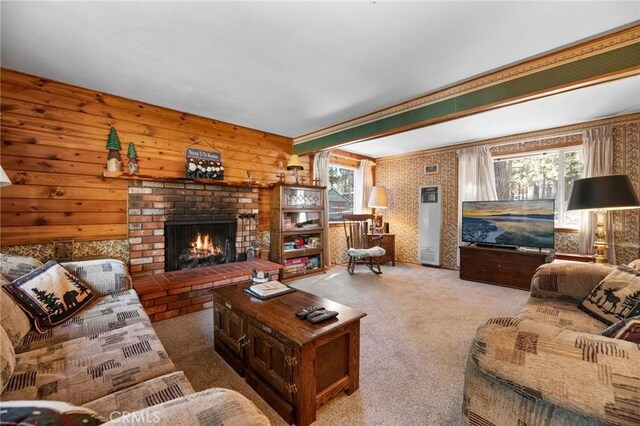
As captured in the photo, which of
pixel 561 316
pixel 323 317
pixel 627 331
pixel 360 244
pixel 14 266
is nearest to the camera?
pixel 627 331

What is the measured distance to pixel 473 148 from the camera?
461 centimetres

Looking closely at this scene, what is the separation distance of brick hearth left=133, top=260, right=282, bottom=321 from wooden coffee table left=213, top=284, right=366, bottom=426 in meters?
1.06

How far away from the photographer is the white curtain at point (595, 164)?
3490 mm

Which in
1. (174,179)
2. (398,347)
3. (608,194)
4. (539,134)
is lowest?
(398,347)

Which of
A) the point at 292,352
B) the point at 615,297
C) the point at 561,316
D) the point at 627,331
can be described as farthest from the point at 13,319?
the point at 615,297

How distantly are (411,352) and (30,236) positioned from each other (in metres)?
3.60

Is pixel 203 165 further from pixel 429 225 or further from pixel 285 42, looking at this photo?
pixel 429 225

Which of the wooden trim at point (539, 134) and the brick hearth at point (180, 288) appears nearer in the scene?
the brick hearth at point (180, 288)

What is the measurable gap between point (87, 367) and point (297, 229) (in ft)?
10.7

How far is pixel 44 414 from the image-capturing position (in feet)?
1.53

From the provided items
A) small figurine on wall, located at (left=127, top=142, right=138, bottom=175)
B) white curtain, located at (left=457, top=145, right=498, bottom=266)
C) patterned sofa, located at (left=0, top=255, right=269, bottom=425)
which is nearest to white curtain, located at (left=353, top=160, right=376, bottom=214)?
white curtain, located at (left=457, top=145, right=498, bottom=266)

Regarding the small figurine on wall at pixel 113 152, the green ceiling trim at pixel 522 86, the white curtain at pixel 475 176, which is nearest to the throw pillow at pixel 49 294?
the small figurine on wall at pixel 113 152

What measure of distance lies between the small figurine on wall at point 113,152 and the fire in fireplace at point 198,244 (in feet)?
2.65

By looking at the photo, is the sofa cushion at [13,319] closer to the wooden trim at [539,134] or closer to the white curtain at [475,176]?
the white curtain at [475,176]
